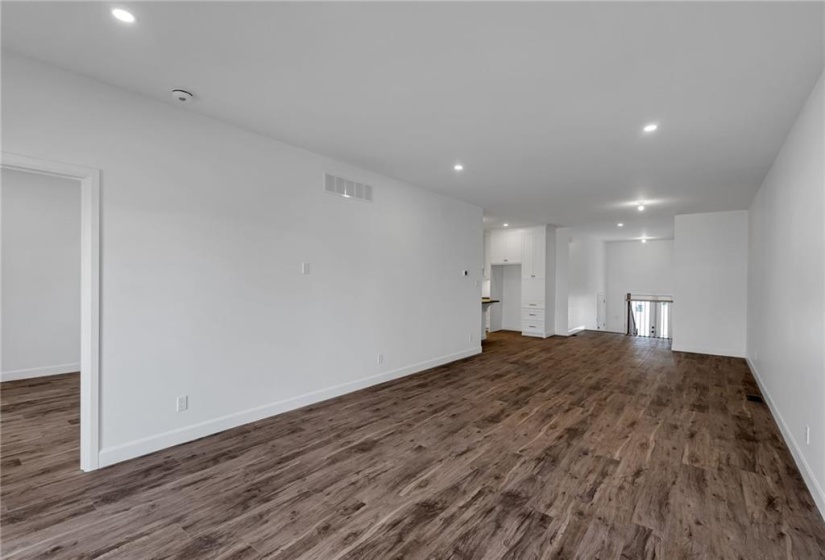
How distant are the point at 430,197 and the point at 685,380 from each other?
4513 mm

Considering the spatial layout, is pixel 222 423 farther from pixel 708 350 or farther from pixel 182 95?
pixel 708 350

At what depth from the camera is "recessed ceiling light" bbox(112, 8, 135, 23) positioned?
198 centimetres

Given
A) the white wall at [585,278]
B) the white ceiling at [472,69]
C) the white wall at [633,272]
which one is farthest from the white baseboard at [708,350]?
the white wall at [633,272]

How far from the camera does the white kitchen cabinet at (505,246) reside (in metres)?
9.56

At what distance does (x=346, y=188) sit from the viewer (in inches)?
180

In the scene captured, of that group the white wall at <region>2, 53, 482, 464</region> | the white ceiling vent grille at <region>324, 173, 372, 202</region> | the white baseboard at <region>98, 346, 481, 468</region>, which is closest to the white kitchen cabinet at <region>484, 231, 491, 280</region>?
the white wall at <region>2, 53, 482, 464</region>

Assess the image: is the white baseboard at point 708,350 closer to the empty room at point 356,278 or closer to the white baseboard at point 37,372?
the empty room at point 356,278

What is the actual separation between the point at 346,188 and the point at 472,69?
94.8 inches

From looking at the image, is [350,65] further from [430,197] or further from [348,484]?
[430,197]


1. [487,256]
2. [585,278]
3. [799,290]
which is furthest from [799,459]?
[585,278]

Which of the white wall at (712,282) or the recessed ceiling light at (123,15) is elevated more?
the recessed ceiling light at (123,15)

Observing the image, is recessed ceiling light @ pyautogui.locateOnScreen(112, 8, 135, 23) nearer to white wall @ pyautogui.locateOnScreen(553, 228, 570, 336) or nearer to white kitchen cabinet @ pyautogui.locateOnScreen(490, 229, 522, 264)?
white kitchen cabinet @ pyautogui.locateOnScreen(490, 229, 522, 264)

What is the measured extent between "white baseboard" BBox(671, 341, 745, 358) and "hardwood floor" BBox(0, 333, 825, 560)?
10.6 ft

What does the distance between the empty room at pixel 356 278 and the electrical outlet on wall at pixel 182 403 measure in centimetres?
3
